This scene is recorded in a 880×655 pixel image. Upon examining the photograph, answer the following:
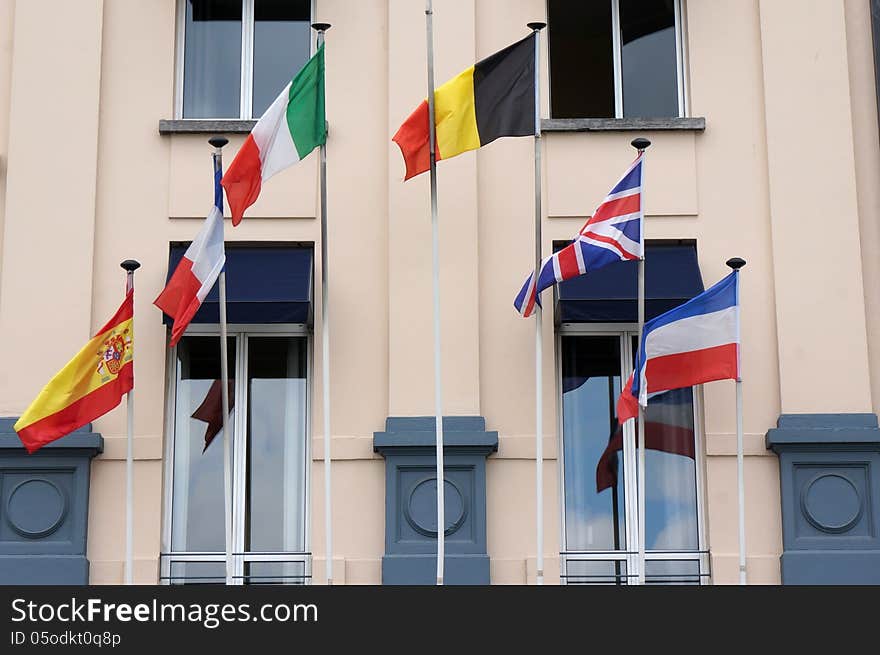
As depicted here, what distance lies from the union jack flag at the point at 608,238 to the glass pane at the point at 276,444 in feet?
8.31

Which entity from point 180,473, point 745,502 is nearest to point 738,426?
point 745,502

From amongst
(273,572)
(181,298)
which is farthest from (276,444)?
(181,298)

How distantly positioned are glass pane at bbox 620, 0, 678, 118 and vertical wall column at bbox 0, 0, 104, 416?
496 cm

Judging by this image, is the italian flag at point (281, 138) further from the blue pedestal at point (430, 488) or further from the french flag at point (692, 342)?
the french flag at point (692, 342)

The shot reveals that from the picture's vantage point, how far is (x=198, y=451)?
14914mm

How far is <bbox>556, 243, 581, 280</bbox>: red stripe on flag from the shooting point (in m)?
13.9

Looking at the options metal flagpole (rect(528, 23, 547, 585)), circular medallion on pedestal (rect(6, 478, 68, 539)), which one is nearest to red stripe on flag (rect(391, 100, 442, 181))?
metal flagpole (rect(528, 23, 547, 585))

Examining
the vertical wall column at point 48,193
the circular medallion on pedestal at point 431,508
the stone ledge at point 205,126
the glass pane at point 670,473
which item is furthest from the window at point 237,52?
the glass pane at point 670,473

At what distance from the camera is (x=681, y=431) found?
49.1ft

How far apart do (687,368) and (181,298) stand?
4272 mm

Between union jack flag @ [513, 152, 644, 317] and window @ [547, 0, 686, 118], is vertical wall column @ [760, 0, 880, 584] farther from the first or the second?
union jack flag @ [513, 152, 644, 317]

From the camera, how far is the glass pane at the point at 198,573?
1451 cm

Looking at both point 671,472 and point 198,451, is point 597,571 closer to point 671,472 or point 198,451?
point 671,472
